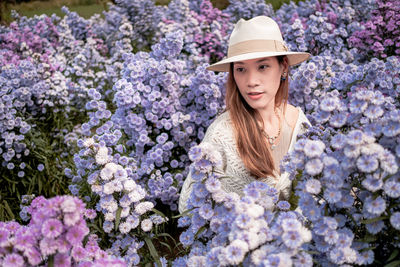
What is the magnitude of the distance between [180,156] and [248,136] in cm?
89

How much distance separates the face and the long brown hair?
9 cm

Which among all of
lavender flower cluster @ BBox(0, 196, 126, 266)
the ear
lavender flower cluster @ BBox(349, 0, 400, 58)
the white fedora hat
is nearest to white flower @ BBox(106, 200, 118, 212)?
lavender flower cluster @ BBox(0, 196, 126, 266)

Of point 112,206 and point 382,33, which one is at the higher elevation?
point 382,33

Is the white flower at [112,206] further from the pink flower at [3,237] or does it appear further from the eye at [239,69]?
the eye at [239,69]

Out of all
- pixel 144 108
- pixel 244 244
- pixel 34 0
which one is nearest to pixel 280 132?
pixel 144 108

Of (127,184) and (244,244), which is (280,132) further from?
(244,244)

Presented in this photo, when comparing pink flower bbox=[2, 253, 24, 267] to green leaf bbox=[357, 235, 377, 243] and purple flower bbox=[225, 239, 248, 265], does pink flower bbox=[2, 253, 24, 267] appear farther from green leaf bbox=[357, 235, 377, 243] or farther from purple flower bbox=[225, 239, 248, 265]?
green leaf bbox=[357, 235, 377, 243]

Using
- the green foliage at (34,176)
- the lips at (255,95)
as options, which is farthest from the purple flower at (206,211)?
the green foliage at (34,176)

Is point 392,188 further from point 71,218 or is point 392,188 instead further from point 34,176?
point 34,176

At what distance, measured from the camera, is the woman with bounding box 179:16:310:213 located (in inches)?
78.4

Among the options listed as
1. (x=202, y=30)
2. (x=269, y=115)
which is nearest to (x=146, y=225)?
(x=269, y=115)

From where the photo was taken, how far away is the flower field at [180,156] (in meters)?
1.06

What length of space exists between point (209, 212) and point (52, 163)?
253cm

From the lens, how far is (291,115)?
241 centimetres
